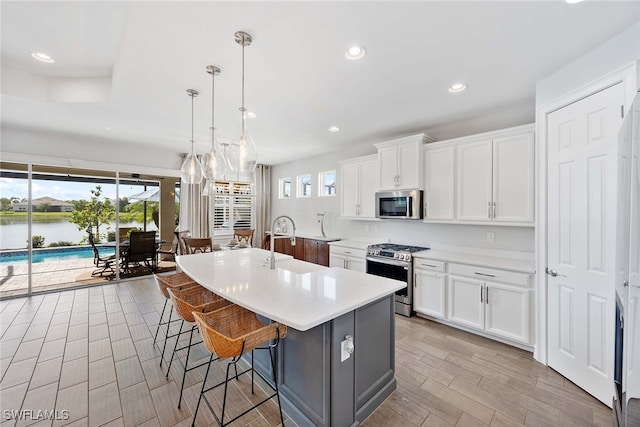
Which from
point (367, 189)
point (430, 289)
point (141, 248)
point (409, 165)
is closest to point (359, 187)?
point (367, 189)

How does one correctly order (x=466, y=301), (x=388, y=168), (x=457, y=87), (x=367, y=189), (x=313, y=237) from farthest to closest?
(x=313, y=237), (x=367, y=189), (x=388, y=168), (x=466, y=301), (x=457, y=87)

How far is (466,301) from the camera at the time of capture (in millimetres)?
3047

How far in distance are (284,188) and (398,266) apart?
4.24 m

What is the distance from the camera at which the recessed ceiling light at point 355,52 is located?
2.02 meters

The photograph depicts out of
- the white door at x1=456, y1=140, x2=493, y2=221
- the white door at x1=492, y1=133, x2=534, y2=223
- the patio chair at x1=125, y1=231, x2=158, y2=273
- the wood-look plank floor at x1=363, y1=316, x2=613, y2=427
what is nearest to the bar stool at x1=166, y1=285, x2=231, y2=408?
the wood-look plank floor at x1=363, y1=316, x2=613, y2=427

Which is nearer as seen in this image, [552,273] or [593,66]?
[593,66]

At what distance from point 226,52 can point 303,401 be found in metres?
2.71

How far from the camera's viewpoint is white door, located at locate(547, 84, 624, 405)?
1943mm

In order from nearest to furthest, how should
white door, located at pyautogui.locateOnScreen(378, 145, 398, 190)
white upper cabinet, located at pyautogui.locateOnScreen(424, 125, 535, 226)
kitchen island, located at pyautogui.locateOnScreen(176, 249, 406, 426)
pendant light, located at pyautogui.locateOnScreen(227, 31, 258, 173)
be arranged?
1. kitchen island, located at pyautogui.locateOnScreen(176, 249, 406, 426)
2. pendant light, located at pyautogui.locateOnScreen(227, 31, 258, 173)
3. white upper cabinet, located at pyautogui.locateOnScreen(424, 125, 535, 226)
4. white door, located at pyautogui.locateOnScreen(378, 145, 398, 190)

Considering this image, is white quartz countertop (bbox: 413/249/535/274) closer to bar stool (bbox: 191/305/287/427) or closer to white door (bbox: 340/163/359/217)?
white door (bbox: 340/163/359/217)

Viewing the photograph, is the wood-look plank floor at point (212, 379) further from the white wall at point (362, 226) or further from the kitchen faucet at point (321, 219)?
the kitchen faucet at point (321, 219)

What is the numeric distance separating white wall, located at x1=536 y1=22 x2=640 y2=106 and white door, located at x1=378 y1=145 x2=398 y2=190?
1.78 meters

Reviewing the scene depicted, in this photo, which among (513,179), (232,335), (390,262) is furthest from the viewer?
(390,262)

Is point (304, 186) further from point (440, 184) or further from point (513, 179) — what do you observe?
point (513, 179)
